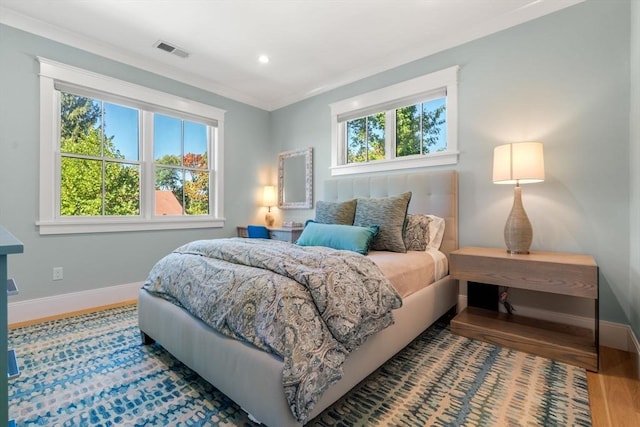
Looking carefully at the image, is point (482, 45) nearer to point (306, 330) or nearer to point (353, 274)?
point (353, 274)

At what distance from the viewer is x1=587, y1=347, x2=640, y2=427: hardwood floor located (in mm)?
1389

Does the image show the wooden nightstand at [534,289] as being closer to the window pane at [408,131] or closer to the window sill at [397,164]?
the window sill at [397,164]

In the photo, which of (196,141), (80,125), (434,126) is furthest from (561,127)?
(80,125)

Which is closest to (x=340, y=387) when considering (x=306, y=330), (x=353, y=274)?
(x=306, y=330)

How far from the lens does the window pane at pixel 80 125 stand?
9.41 feet

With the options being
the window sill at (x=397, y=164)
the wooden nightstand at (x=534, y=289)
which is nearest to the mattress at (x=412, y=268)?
the wooden nightstand at (x=534, y=289)

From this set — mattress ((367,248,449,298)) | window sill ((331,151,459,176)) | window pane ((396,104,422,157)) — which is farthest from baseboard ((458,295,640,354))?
window pane ((396,104,422,157))

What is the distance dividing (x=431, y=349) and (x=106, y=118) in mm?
3743

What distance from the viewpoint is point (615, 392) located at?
1.58 meters

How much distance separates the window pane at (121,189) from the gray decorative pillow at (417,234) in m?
2.93

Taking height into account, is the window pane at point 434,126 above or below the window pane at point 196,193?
above

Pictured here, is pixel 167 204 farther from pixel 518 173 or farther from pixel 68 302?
pixel 518 173

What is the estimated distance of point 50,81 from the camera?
8.89ft

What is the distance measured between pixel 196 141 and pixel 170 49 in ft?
3.62
